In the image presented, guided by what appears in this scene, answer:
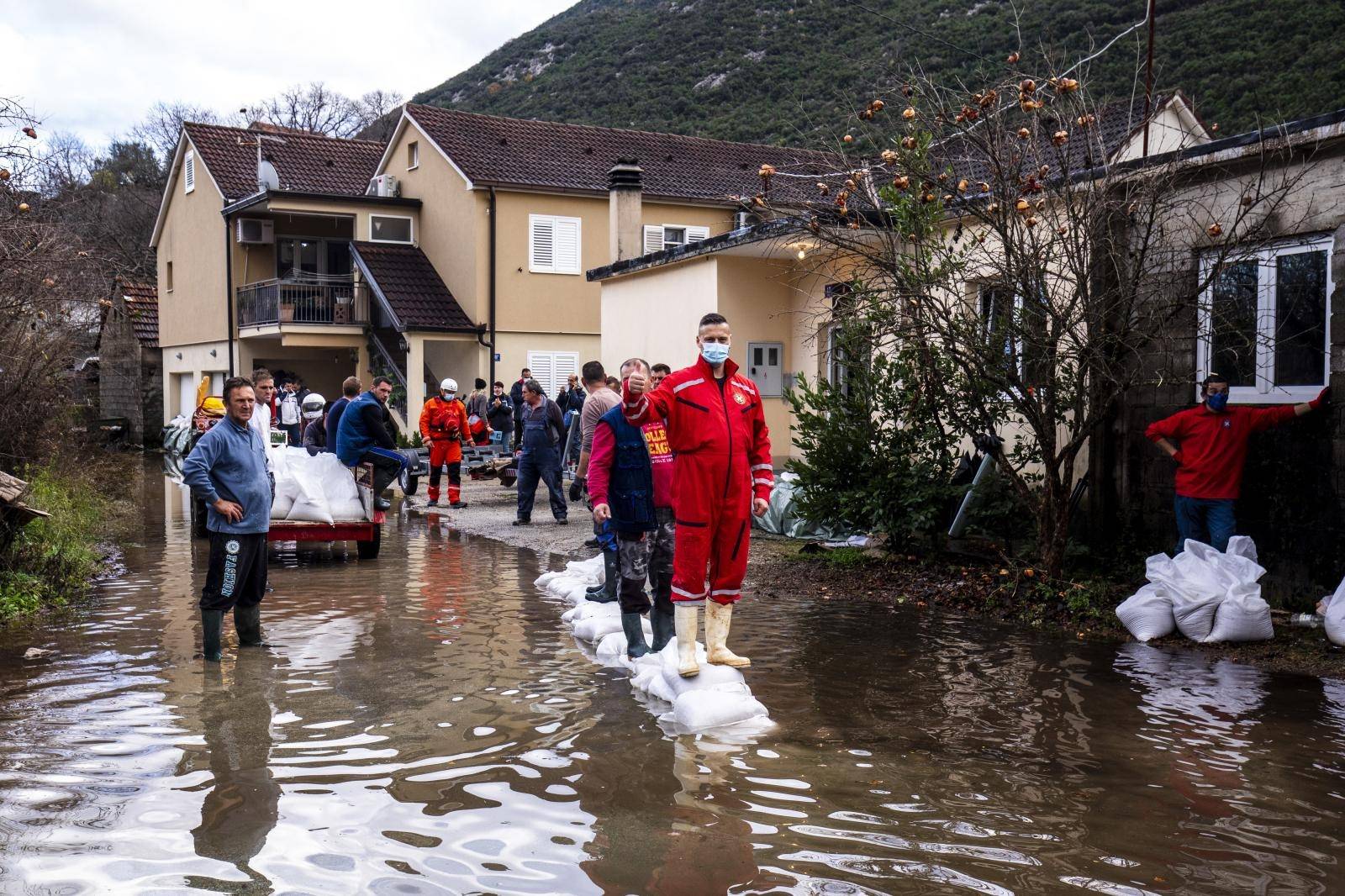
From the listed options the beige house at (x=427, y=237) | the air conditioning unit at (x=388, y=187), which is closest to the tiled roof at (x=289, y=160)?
the beige house at (x=427, y=237)

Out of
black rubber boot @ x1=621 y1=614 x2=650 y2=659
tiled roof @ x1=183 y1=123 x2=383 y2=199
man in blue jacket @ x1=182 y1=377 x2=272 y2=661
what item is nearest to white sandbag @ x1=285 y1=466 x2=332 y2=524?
man in blue jacket @ x1=182 y1=377 x2=272 y2=661

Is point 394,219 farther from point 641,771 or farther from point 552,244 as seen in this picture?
point 641,771

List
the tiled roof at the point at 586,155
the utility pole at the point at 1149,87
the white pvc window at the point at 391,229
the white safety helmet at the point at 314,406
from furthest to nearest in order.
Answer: the white pvc window at the point at 391,229
the tiled roof at the point at 586,155
the white safety helmet at the point at 314,406
the utility pole at the point at 1149,87

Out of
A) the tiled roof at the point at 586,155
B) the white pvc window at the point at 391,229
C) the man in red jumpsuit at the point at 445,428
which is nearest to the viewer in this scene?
the man in red jumpsuit at the point at 445,428

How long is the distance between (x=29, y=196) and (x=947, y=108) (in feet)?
29.7

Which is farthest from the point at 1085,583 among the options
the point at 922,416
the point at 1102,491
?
the point at 922,416

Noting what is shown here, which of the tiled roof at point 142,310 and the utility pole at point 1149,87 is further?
the tiled roof at point 142,310

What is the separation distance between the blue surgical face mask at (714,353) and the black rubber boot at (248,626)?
140 inches

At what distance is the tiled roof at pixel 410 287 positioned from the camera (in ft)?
93.4

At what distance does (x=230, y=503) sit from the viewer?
7730 millimetres

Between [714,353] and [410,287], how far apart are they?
79.1 ft

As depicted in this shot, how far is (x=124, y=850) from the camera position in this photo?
4.52 m

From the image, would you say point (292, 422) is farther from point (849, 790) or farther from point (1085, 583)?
point (849, 790)

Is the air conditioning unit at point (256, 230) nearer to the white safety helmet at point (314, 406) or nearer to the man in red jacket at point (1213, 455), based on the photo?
the white safety helmet at point (314, 406)
